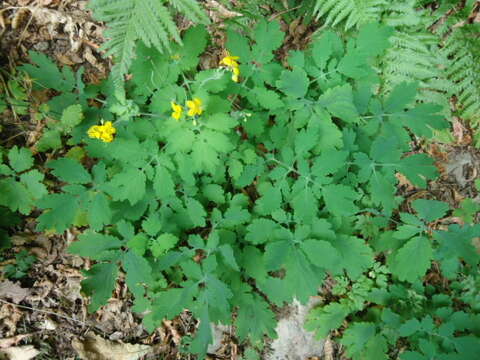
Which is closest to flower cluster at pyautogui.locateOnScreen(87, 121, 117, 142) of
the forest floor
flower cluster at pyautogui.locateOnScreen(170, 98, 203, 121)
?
flower cluster at pyautogui.locateOnScreen(170, 98, 203, 121)

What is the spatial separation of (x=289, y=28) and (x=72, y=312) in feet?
8.04

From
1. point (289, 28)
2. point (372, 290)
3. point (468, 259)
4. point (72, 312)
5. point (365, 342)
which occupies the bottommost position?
point (365, 342)

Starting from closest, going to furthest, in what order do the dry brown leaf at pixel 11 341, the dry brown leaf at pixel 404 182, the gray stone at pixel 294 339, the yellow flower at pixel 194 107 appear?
the yellow flower at pixel 194 107, the dry brown leaf at pixel 11 341, the gray stone at pixel 294 339, the dry brown leaf at pixel 404 182

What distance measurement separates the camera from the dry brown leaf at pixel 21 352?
88.7 inches

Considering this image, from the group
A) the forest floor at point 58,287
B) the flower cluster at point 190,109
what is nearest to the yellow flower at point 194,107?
the flower cluster at point 190,109

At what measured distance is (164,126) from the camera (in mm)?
1836

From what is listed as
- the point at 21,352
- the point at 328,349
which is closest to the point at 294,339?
the point at 328,349

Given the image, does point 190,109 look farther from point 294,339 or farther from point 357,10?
point 294,339

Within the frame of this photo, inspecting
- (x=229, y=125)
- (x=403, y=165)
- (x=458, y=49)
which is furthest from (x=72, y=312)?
(x=458, y=49)

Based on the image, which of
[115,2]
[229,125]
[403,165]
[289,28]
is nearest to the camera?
[115,2]

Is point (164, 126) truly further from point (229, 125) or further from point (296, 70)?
point (296, 70)

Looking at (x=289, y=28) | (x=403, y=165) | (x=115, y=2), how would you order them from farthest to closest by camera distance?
(x=289, y=28) → (x=403, y=165) → (x=115, y=2)

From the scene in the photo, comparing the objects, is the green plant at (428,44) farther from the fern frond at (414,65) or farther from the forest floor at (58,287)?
the forest floor at (58,287)

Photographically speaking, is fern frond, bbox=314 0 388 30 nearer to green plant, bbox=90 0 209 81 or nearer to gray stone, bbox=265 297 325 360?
green plant, bbox=90 0 209 81
